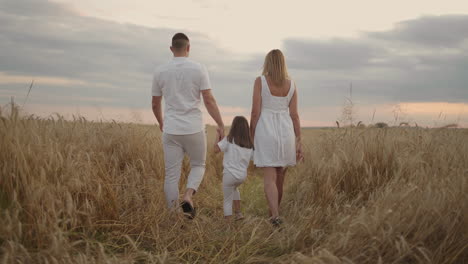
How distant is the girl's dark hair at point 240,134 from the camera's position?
466 centimetres

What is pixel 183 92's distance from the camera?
14.7 feet

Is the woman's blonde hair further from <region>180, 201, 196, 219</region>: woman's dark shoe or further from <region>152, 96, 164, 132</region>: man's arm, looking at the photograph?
<region>180, 201, 196, 219</region>: woman's dark shoe

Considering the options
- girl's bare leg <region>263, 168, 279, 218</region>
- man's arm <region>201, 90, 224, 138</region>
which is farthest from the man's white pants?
girl's bare leg <region>263, 168, 279, 218</region>

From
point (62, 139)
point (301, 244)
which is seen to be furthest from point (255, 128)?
Result: point (62, 139)

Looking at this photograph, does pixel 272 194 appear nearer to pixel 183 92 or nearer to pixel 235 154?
pixel 235 154

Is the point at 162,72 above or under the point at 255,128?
above

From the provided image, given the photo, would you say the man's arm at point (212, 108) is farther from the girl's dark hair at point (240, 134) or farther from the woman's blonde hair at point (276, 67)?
the woman's blonde hair at point (276, 67)

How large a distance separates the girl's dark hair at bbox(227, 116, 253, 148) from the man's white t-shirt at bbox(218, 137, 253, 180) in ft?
0.17

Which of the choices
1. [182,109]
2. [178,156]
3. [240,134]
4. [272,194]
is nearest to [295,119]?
[240,134]

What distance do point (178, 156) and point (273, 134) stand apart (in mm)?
1219

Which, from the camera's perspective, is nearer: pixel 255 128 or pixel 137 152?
pixel 255 128

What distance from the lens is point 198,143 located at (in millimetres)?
4625

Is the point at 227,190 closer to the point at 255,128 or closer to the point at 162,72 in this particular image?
the point at 255,128

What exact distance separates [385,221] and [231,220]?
214 cm
